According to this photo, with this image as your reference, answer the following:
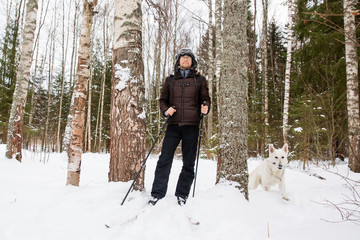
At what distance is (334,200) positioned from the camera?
10.7ft

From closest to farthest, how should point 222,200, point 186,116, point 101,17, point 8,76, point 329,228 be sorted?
point 329,228 < point 222,200 < point 186,116 < point 8,76 < point 101,17

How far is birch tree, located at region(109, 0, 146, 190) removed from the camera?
113 inches

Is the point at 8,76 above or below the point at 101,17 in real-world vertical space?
below

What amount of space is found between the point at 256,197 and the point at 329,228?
124 cm

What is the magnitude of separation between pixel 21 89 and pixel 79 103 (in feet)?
14.4

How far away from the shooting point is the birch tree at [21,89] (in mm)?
6285

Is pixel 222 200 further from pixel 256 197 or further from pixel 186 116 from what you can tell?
pixel 186 116

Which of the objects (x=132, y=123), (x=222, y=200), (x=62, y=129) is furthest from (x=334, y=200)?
(x=62, y=129)

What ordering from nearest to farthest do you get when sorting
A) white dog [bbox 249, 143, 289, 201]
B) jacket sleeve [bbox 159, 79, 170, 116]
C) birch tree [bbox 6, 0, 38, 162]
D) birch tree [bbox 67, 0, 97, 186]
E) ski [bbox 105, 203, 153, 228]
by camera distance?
ski [bbox 105, 203, 153, 228]
jacket sleeve [bbox 159, 79, 170, 116]
birch tree [bbox 67, 0, 97, 186]
white dog [bbox 249, 143, 289, 201]
birch tree [bbox 6, 0, 38, 162]

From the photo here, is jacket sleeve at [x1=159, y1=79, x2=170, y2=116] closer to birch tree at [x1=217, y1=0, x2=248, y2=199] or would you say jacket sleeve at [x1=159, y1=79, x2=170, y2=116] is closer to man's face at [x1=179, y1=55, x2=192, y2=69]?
man's face at [x1=179, y1=55, x2=192, y2=69]

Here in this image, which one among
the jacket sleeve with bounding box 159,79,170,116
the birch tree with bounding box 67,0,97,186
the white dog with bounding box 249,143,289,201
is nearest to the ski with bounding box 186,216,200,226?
the jacket sleeve with bounding box 159,79,170,116

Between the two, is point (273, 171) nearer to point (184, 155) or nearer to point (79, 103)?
point (184, 155)

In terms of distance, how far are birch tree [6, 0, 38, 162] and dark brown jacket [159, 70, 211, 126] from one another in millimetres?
5989

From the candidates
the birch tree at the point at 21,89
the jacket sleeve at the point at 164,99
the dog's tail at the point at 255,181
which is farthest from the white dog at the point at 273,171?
the birch tree at the point at 21,89
